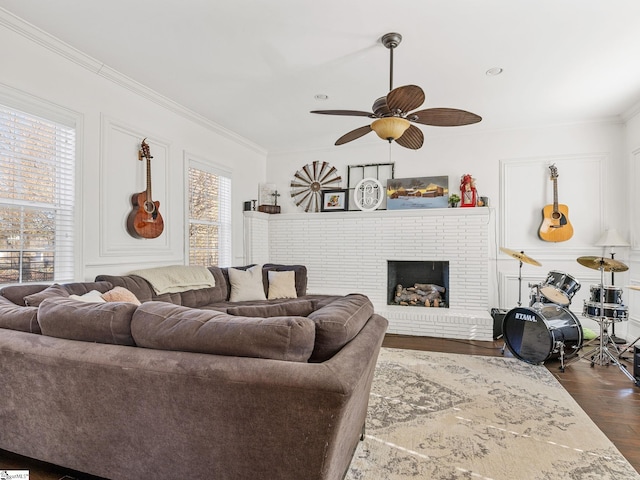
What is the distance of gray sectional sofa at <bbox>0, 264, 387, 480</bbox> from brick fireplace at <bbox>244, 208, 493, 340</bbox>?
323 centimetres

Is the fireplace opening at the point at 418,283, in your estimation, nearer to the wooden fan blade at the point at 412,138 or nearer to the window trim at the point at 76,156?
the wooden fan blade at the point at 412,138

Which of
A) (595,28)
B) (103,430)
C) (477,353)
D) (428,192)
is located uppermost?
(595,28)

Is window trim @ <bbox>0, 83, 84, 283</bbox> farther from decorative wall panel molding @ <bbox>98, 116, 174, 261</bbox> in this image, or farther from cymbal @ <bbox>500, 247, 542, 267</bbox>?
cymbal @ <bbox>500, 247, 542, 267</bbox>

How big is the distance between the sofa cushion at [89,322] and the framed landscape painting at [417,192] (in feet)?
13.7

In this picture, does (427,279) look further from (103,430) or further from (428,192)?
(103,430)

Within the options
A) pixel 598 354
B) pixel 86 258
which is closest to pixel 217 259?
pixel 86 258

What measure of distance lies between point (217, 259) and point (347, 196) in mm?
2109

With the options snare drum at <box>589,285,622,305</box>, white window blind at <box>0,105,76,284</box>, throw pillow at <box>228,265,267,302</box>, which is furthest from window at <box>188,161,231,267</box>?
snare drum at <box>589,285,622,305</box>

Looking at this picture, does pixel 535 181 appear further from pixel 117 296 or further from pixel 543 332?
pixel 117 296

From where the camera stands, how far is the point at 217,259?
16.0 feet

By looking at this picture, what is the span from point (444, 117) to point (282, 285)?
9.07ft

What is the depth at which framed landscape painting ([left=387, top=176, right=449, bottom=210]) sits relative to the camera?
197 inches

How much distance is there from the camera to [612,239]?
13.6 ft

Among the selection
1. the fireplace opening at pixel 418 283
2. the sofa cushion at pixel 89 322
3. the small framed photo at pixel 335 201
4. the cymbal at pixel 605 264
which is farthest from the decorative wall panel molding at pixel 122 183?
the cymbal at pixel 605 264
